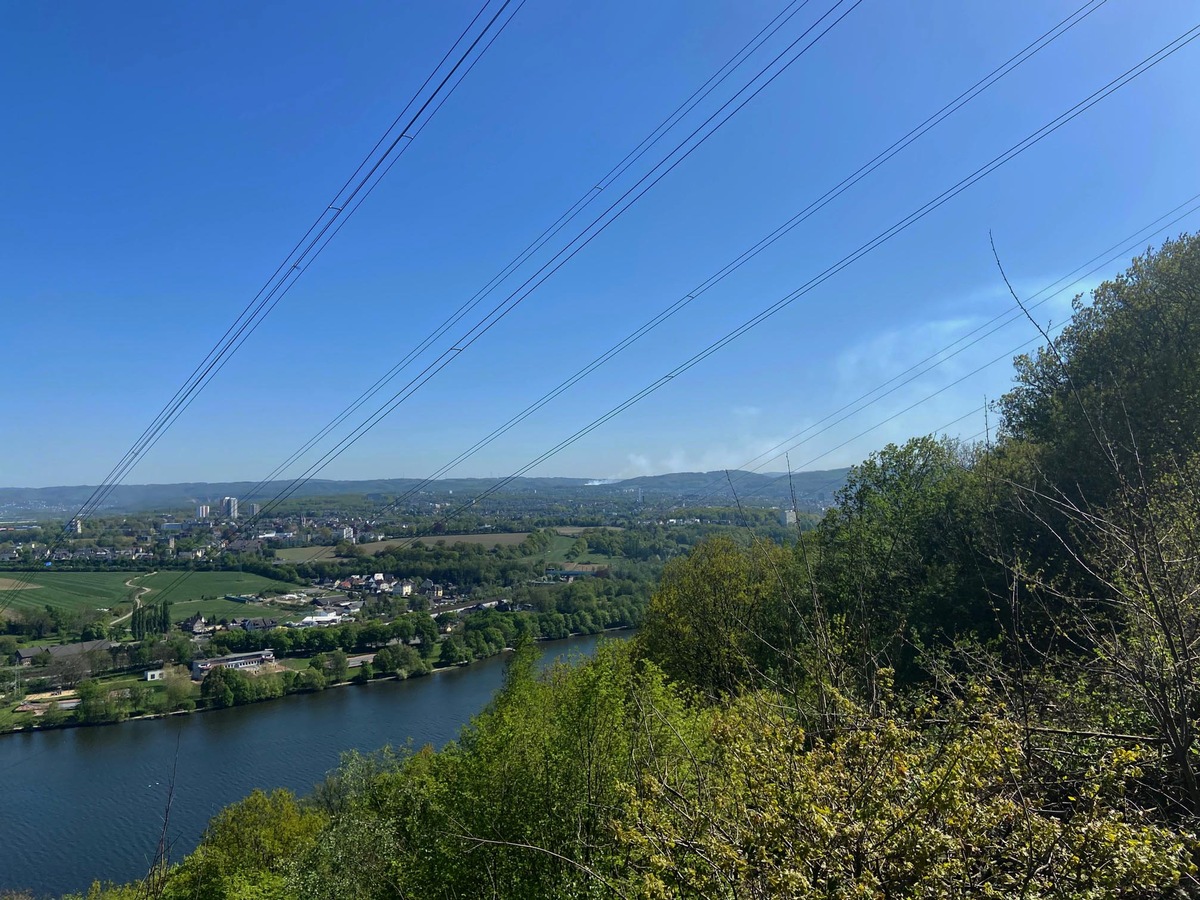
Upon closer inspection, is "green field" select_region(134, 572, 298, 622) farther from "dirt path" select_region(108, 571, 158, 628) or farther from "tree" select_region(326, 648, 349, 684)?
"tree" select_region(326, 648, 349, 684)

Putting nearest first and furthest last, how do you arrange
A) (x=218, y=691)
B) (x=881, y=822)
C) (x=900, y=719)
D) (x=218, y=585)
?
(x=881, y=822) < (x=900, y=719) < (x=218, y=691) < (x=218, y=585)

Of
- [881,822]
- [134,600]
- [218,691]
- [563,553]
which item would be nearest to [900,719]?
[881,822]

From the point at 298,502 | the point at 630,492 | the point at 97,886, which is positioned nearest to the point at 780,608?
the point at 97,886

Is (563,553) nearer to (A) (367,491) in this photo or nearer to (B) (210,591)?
(B) (210,591)

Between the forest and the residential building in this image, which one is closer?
the forest

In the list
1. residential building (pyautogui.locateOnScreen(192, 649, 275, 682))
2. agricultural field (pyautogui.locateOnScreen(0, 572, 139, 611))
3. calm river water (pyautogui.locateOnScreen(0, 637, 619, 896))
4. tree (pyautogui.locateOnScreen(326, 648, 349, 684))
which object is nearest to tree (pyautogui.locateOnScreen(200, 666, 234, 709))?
calm river water (pyautogui.locateOnScreen(0, 637, 619, 896))

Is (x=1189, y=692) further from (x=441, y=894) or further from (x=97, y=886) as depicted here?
(x=97, y=886)
